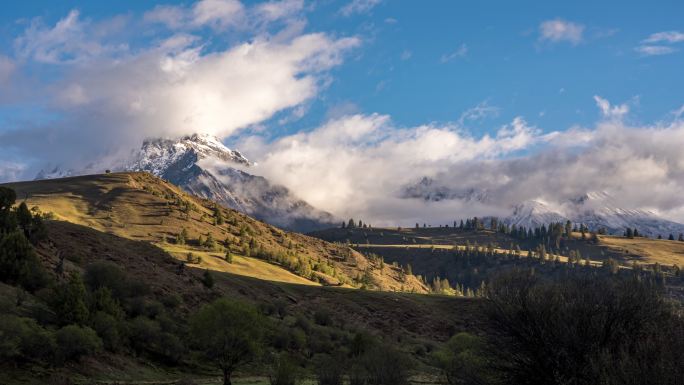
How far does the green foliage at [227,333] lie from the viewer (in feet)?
197

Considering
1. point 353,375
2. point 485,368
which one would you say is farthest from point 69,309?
point 485,368

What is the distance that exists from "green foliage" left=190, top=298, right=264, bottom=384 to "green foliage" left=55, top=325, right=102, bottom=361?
1066 centimetres

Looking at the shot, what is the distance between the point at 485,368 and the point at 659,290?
14.5 metres

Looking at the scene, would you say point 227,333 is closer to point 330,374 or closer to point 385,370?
point 330,374

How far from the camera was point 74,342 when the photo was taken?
52375mm

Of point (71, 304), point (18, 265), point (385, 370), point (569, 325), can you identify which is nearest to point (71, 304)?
point (71, 304)

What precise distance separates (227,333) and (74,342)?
14845 mm

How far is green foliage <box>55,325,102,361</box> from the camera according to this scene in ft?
170

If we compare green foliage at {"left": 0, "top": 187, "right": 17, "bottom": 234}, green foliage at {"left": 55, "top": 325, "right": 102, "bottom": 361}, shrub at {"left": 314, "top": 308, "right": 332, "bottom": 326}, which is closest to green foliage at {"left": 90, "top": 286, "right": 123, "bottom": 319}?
green foliage at {"left": 55, "top": 325, "right": 102, "bottom": 361}

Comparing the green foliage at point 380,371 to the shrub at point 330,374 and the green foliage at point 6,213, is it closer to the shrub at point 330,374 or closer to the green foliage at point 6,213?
the shrub at point 330,374

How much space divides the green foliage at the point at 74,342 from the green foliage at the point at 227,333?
1066 centimetres

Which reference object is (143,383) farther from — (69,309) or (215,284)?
(215,284)

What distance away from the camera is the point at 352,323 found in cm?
12712

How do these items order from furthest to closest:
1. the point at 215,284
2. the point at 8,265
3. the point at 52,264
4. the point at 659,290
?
the point at 215,284, the point at 52,264, the point at 8,265, the point at 659,290
